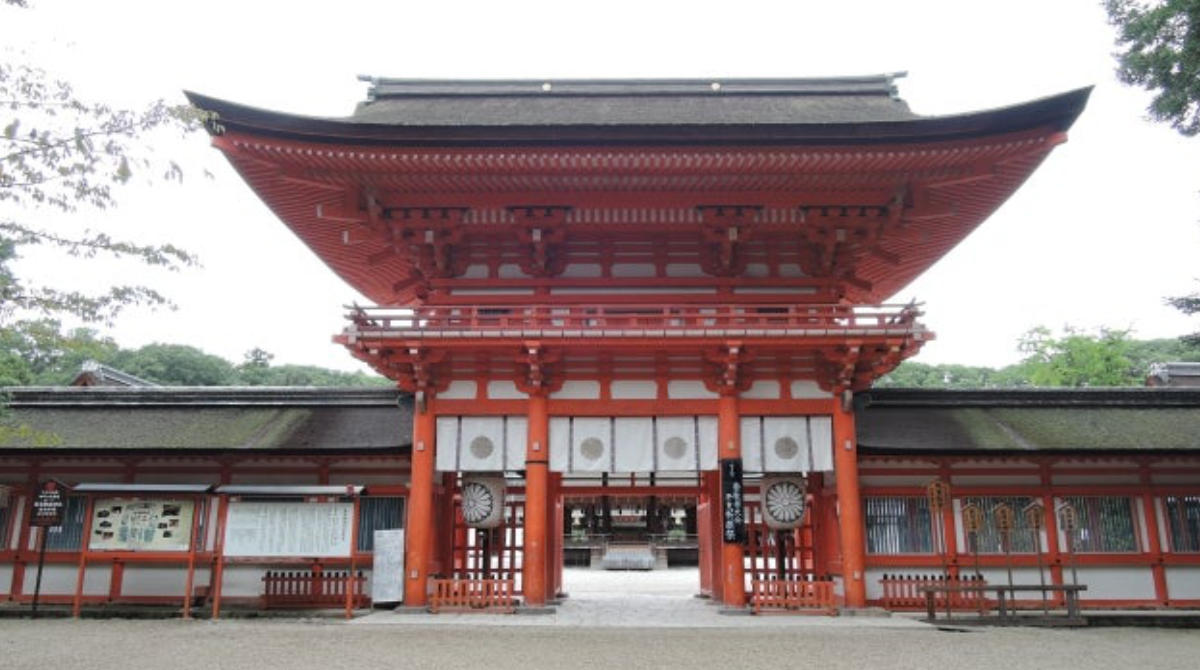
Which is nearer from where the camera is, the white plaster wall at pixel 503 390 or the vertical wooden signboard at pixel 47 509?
the vertical wooden signboard at pixel 47 509

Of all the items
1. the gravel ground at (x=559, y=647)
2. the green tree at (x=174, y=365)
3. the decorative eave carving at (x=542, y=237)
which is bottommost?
the gravel ground at (x=559, y=647)

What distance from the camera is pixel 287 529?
42.1ft

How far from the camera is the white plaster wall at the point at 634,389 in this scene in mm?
13773

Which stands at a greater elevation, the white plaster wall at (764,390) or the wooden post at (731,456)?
the white plaster wall at (764,390)

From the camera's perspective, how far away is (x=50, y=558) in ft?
47.6

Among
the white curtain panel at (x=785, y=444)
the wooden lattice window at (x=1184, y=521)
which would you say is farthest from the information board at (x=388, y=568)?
the wooden lattice window at (x=1184, y=521)

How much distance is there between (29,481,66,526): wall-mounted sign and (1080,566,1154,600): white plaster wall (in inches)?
673

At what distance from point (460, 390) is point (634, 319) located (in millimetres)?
3217

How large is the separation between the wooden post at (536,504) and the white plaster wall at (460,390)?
3.42ft

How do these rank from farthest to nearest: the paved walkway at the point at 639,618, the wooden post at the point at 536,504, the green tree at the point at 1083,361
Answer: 1. the green tree at the point at 1083,361
2. the wooden post at the point at 536,504
3. the paved walkway at the point at 639,618

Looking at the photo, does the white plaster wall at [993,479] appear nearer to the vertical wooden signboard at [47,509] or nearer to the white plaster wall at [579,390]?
the white plaster wall at [579,390]

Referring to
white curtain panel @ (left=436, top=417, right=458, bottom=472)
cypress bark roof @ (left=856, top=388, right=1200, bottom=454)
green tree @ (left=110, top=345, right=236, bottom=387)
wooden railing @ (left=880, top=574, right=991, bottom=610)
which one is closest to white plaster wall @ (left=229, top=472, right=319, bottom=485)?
white curtain panel @ (left=436, top=417, right=458, bottom=472)

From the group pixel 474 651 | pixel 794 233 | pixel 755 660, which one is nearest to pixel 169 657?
pixel 474 651

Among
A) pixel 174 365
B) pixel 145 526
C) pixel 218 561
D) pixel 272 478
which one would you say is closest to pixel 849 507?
pixel 218 561
